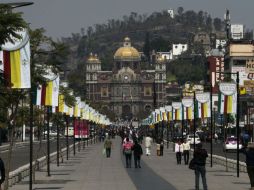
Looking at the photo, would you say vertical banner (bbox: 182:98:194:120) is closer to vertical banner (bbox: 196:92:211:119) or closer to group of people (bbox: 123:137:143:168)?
vertical banner (bbox: 196:92:211:119)

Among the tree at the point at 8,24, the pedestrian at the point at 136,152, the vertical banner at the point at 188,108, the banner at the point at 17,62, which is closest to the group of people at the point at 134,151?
the pedestrian at the point at 136,152

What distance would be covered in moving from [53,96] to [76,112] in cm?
2665

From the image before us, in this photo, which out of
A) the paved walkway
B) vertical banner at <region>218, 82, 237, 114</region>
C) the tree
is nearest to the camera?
the tree

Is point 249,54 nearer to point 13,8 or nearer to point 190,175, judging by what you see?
point 190,175

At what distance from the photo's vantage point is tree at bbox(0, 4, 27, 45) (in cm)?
1789

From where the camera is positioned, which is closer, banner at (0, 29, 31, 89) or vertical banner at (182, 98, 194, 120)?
banner at (0, 29, 31, 89)

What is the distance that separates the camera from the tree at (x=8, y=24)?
1789cm

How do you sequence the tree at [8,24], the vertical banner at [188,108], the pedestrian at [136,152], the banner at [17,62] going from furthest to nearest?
1. the vertical banner at [188,108]
2. the pedestrian at [136,152]
3. the banner at [17,62]
4. the tree at [8,24]

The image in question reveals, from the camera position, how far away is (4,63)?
21078mm

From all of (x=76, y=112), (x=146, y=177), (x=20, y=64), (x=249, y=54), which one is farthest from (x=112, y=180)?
(x=249, y=54)

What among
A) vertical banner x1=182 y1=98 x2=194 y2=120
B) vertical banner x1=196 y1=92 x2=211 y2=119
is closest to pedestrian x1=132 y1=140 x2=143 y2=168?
vertical banner x1=196 y1=92 x2=211 y2=119

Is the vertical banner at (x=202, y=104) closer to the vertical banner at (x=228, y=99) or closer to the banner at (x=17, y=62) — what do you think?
the vertical banner at (x=228, y=99)

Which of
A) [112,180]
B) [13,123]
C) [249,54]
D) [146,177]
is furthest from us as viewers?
[249,54]

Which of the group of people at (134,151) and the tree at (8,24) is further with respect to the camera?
the group of people at (134,151)
